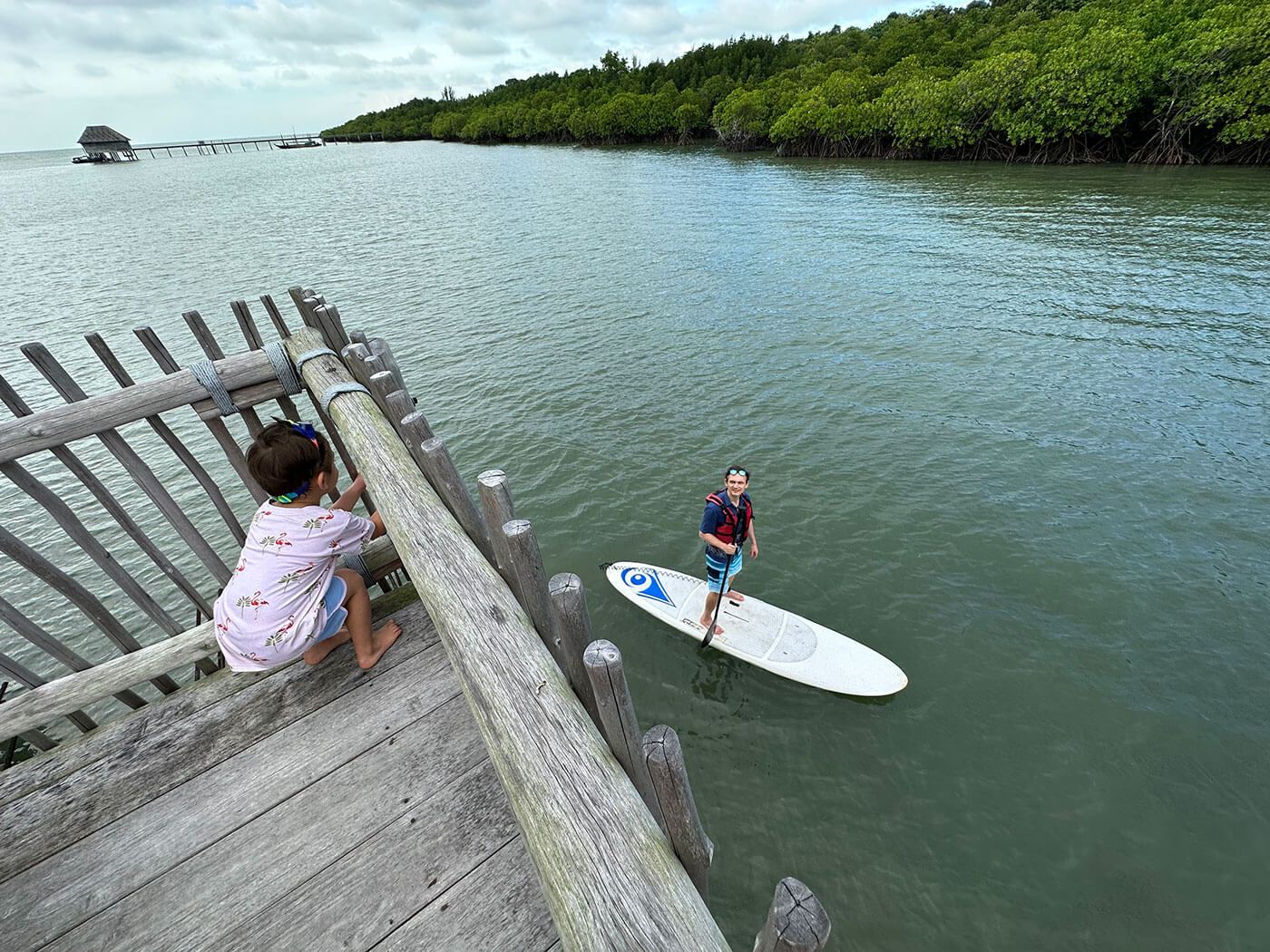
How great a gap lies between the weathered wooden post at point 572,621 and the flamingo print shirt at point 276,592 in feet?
6.26

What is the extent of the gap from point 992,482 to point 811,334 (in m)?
6.90

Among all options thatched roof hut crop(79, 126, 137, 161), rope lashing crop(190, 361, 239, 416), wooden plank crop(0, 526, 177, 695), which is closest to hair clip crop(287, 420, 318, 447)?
rope lashing crop(190, 361, 239, 416)

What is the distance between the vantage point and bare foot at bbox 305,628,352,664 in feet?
10.9

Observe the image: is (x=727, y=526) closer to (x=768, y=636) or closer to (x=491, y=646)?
(x=768, y=636)

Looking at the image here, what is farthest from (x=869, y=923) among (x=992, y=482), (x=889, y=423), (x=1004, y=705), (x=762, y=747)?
(x=889, y=423)

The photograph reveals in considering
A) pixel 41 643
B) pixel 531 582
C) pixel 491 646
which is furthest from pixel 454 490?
pixel 41 643

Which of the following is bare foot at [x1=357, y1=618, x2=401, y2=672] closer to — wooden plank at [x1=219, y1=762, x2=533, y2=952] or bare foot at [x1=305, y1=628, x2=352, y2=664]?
bare foot at [x1=305, y1=628, x2=352, y2=664]

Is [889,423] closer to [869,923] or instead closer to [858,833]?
[858,833]

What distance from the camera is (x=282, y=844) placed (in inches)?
99.9

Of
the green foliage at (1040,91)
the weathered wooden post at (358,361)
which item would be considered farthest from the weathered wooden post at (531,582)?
the green foliage at (1040,91)

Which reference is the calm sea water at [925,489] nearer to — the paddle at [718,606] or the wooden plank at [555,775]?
the paddle at [718,606]

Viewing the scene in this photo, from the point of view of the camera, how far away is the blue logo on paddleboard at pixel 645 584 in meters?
7.41

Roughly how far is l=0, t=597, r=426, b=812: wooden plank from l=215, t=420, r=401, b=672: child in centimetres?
17

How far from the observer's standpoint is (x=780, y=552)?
8398 mm
